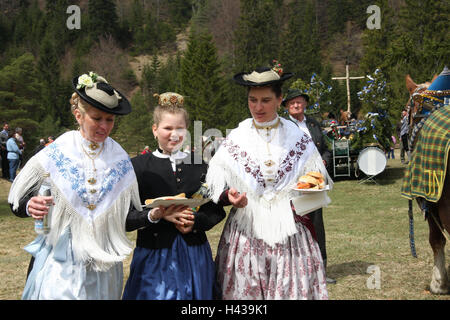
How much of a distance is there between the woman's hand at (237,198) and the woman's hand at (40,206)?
1.16 meters

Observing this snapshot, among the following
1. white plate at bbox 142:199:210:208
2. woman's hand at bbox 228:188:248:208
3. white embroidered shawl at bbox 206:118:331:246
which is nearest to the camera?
white plate at bbox 142:199:210:208

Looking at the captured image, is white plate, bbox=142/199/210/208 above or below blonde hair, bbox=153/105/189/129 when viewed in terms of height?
below

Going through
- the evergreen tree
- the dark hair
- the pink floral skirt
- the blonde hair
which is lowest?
the pink floral skirt

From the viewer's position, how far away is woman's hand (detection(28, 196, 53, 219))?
2.70 m

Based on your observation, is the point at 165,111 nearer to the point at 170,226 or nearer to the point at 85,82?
the point at 85,82

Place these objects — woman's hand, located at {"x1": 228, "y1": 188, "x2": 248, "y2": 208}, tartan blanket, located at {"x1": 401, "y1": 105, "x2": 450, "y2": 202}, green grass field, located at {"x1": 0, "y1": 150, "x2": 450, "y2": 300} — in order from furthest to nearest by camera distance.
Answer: green grass field, located at {"x1": 0, "y1": 150, "x2": 450, "y2": 300}
tartan blanket, located at {"x1": 401, "y1": 105, "x2": 450, "y2": 202}
woman's hand, located at {"x1": 228, "y1": 188, "x2": 248, "y2": 208}

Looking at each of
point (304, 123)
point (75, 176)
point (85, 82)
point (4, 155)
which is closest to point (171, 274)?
point (75, 176)

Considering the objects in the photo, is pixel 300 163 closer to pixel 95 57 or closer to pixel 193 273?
pixel 193 273

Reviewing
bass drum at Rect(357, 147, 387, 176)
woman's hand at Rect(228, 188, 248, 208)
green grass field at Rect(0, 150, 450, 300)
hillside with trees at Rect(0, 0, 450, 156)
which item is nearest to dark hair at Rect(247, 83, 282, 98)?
woman's hand at Rect(228, 188, 248, 208)

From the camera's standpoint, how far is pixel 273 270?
3266mm

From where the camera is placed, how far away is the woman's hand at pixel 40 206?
2703 mm

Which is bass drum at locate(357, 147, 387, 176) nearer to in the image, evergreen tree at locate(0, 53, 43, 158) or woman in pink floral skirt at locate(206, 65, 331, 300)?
woman in pink floral skirt at locate(206, 65, 331, 300)

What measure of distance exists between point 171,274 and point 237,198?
26.2 inches
